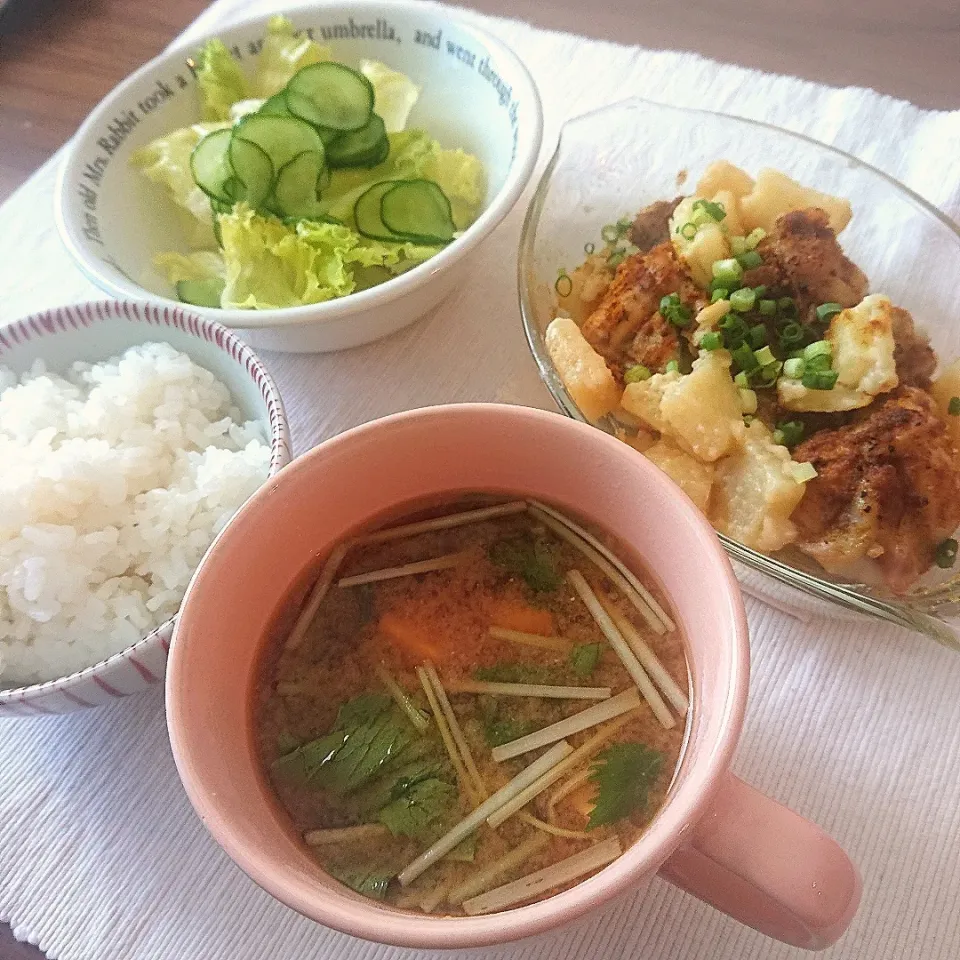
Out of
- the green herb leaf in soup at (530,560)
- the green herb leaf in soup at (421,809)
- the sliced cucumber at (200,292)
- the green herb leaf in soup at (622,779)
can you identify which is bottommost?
the sliced cucumber at (200,292)

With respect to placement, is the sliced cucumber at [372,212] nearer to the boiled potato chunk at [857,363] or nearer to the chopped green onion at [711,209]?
the chopped green onion at [711,209]

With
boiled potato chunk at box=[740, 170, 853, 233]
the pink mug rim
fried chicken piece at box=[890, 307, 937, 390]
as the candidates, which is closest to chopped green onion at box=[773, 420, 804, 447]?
fried chicken piece at box=[890, 307, 937, 390]

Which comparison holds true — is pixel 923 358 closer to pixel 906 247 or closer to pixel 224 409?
pixel 906 247

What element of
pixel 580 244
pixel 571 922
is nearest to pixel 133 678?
pixel 571 922

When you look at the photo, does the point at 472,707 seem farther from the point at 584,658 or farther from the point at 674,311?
the point at 674,311

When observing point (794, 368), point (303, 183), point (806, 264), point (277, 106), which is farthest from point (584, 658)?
point (277, 106)

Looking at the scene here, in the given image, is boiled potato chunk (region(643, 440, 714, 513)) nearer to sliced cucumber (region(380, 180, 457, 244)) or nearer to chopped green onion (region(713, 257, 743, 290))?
chopped green onion (region(713, 257, 743, 290))

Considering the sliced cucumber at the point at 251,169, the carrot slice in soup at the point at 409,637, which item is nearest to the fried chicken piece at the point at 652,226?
the sliced cucumber at the point at 251,169
